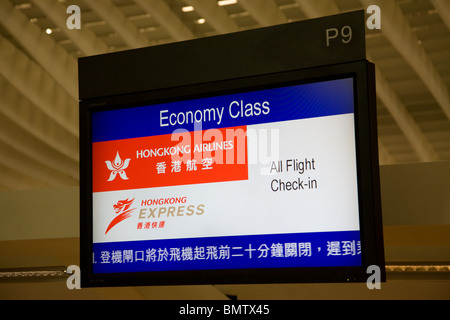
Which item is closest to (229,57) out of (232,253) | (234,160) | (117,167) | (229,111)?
(229,111)

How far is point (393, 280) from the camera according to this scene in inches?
308

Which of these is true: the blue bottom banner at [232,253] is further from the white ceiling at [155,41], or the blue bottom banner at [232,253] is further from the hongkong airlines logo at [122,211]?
the white ceiling at [155,41]

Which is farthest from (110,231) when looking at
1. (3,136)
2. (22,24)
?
(3,136)

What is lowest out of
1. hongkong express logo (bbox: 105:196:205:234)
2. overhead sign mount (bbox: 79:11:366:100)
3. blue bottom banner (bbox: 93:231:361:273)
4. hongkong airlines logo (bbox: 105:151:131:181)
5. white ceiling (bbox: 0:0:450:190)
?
blue bottom banner (bbox: 93:231:361:273)

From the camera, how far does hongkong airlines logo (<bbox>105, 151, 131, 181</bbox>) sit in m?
3.16

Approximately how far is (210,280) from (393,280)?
5.30 m

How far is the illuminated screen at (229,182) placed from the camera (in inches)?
110

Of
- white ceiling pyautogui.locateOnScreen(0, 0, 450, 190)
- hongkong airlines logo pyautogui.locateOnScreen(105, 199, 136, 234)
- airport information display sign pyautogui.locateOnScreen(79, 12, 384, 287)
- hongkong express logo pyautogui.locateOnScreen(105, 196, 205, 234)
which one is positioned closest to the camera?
airport information display sign pyautogui.locateOnScreen(79, 12, 384, 287)

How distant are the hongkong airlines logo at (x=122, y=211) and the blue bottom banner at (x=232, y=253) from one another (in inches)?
3.7

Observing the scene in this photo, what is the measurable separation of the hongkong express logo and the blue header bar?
0.29 m

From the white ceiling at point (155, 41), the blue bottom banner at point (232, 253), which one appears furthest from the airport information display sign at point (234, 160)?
the white ceiling at point (155, 41)

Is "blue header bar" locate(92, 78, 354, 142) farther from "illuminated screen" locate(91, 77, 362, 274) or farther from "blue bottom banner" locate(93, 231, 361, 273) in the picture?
"blue bottom banner" locate(93, 231, 361, 273)

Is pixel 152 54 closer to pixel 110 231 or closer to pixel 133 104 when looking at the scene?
pixel 133 104

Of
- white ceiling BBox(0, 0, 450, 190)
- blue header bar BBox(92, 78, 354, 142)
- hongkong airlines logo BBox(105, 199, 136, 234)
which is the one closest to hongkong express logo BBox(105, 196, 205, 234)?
hongkong airlines logo BBox(105, 199, 136, 234)
